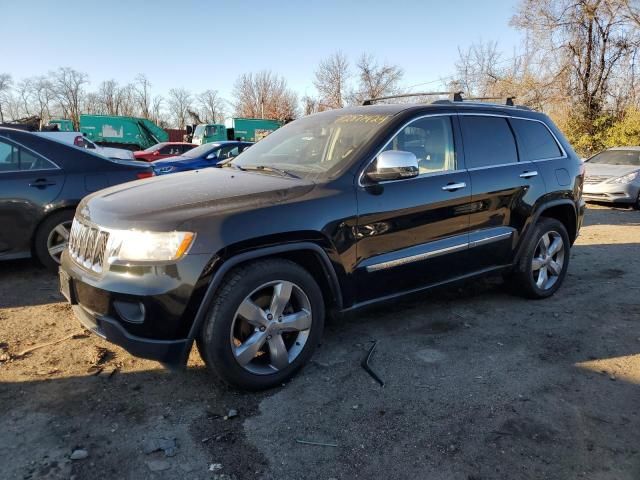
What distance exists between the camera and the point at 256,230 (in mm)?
2781

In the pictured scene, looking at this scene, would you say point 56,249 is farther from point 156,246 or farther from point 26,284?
point 156,246

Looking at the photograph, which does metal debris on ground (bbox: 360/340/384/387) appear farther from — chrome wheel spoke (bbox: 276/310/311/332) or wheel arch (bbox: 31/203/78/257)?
wheel arch (bbox: 31/203/78/257)

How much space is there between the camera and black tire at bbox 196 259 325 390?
2721 millimetres

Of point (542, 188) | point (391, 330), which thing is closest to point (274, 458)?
point (391, 330)

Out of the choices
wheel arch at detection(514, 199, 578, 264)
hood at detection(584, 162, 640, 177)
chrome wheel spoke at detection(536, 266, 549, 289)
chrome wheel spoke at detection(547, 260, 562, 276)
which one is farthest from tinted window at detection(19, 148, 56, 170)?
hood at detection(584, 162, 640, 177)

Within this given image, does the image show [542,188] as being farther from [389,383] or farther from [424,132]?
[389,383]

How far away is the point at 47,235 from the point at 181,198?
113 inches

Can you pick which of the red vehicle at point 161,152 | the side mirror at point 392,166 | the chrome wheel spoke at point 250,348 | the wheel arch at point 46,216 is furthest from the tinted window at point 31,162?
the red vehicle at point 161,152

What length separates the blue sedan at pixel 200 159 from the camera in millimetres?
10609

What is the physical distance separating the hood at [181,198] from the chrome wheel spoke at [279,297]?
507mm

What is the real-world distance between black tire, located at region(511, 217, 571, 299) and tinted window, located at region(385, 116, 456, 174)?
1.25 m

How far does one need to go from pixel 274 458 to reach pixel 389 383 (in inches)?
39.5

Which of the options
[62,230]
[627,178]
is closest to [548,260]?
[62,230]

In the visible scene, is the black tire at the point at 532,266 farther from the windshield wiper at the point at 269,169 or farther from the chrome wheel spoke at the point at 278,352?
the chrome wheel spoke at the point at 278,352
